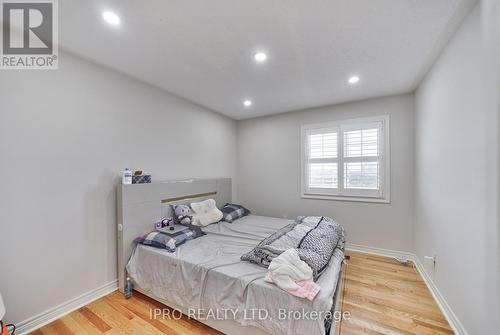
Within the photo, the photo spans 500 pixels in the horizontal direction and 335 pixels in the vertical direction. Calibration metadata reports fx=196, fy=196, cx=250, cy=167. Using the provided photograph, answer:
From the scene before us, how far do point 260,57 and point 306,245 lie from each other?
76.2 inches

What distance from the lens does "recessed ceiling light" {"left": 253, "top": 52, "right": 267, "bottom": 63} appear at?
1.97 m

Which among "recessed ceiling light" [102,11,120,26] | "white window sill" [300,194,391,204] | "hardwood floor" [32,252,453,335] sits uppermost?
"recessed ceiling light" [102,11,120,26]

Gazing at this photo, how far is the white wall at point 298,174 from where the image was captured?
2.97 meters

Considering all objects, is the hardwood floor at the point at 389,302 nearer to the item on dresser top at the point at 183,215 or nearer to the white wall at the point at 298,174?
the white wall at the point at 298,174

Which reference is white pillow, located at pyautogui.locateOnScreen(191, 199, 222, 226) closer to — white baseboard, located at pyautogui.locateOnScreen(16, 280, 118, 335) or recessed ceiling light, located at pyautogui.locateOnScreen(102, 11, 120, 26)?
white baseboard, located at pyautogui.locateOnScreen(16, 280, 118, 335)

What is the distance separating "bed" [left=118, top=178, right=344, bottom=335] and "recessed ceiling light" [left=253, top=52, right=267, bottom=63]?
6.32 ft

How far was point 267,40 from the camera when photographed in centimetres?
175

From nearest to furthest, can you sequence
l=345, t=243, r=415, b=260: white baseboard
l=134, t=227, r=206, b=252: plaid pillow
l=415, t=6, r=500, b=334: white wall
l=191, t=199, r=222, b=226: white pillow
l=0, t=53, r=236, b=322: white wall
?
1. l=415, t=6, r=500, b=334: white wall
2. l=0, t=53, r=236, b=322: white wall
3. l=134, t=227, r=206, b=252: plaid pillow
4. l=191, t=199, r=222, b=226: white pillow
5. l=345, t=243, r=415, b=260: white baseboard

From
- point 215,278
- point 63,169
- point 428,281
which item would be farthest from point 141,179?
point 428,281

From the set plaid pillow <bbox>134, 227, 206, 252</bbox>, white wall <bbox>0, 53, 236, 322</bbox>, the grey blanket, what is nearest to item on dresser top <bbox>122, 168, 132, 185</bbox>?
white wall <bbox>0, 53, 236, 322</bbox>

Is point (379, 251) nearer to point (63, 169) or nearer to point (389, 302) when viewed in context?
point (389, 302)

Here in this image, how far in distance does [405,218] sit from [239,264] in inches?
107

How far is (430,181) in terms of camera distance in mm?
2262

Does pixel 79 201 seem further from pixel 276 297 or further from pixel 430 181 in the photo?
pixel 430 181
